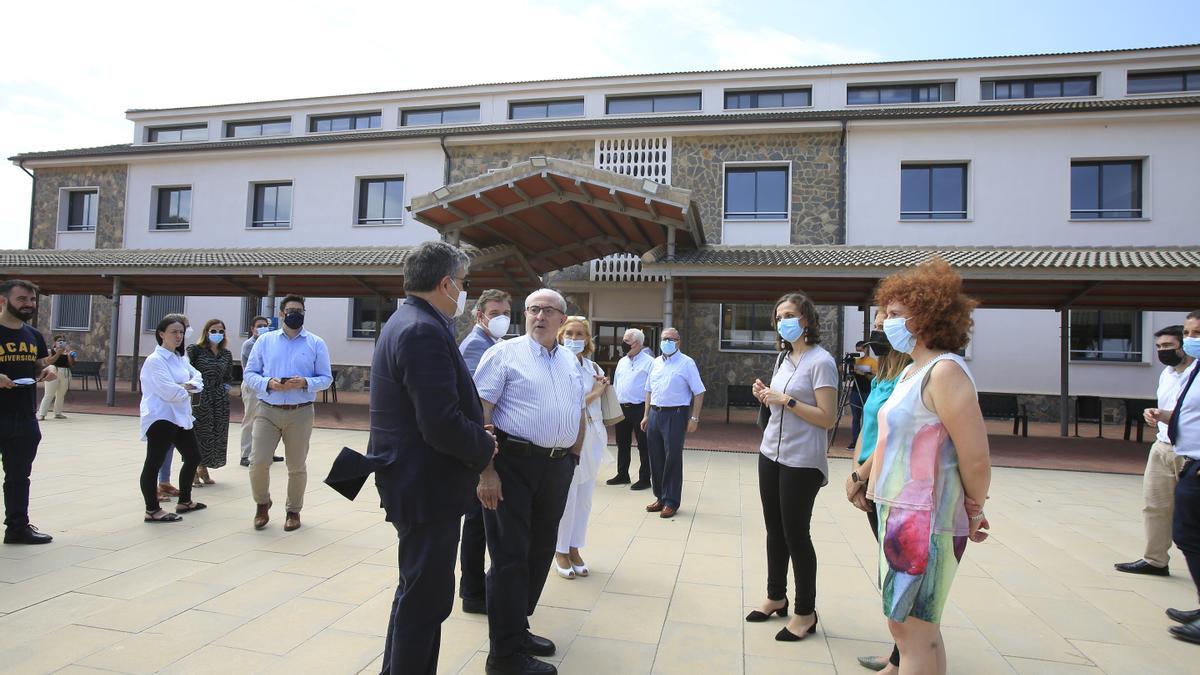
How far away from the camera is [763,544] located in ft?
16.4

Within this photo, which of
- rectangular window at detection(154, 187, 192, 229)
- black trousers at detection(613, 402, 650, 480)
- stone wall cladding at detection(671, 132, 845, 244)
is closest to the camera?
black trousers at detection(613, 402, 650, 480)

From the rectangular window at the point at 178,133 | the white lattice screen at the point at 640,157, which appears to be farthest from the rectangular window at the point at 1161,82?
the rectangular window at the point at 178,133

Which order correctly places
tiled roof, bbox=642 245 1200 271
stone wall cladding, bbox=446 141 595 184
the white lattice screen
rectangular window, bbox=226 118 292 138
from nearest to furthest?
tiled roof, bbox=642 245 1200 271 → the white lattice screen → stone wall cladding, bbox=446 141 595 184 → rectangular window, bbox=226 118 292 138

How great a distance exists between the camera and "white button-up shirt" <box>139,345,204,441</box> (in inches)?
201

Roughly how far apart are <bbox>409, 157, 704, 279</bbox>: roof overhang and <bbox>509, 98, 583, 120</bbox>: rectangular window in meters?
9.20

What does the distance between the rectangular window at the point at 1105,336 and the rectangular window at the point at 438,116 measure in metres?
19.9

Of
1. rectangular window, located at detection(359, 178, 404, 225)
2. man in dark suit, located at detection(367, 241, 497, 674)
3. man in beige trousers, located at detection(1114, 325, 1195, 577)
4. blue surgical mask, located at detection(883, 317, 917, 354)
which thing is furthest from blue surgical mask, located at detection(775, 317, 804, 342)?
rectangular window, located at detection(359, 178, 404, 225)

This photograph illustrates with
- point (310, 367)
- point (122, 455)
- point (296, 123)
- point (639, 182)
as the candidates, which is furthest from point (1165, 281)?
point (296, 123)

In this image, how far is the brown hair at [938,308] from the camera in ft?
7.21

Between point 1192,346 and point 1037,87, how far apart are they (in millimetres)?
19841

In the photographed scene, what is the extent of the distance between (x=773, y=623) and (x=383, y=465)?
240cm

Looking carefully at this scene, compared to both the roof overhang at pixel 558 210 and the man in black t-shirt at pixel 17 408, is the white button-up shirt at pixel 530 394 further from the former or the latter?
the roof overhang at pixel 558 210

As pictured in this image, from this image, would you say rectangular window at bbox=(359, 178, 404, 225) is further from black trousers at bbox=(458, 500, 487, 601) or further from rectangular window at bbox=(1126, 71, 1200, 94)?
rectangular window at bbox=(1126, 71, 1200, 94)

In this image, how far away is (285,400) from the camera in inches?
195
